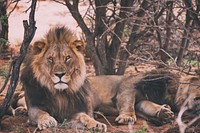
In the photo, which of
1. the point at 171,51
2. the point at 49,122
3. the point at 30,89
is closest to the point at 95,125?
the point at 49,122

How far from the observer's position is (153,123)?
6504mm

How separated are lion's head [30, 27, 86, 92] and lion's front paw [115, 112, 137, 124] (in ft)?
1.76

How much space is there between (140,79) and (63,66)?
1249 millimetres

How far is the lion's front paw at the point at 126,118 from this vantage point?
6.29 meters

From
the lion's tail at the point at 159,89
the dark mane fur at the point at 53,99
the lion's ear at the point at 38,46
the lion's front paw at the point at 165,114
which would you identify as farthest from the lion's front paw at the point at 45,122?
the lion's tail at the point at 159,89

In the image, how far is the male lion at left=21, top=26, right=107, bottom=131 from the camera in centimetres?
602

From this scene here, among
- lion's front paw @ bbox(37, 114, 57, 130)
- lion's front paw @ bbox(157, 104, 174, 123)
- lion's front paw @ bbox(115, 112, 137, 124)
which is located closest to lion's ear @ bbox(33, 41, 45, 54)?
lion's front paw @ bbox(37, 114, 57, 130)

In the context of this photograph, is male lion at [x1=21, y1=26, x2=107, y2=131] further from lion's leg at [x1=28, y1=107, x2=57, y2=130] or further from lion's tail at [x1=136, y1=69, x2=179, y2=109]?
lion's tail at [x1=136, y1=69, x2=179, y2=109]

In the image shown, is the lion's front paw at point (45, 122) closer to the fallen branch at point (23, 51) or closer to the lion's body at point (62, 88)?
the lion's body at point (62, 88)

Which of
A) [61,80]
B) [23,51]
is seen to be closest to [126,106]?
[61,80]

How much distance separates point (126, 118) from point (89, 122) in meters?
0.56

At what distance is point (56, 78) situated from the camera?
596 cm

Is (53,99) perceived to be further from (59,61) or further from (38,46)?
(38,46)

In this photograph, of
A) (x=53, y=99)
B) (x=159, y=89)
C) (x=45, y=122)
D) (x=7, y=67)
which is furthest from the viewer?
(x=7, y=67)
